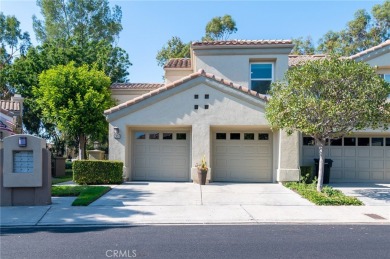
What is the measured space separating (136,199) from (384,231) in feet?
23.3

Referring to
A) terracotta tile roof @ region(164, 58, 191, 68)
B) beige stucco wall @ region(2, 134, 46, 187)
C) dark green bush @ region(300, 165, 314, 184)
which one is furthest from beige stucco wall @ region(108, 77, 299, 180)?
terracotta tile roof @ region(164, 58, 191, 68)

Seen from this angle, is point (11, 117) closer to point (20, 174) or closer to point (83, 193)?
point (83, 193)

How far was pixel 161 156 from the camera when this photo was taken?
1600 centimetres

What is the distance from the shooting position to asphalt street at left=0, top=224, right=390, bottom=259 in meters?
6.16

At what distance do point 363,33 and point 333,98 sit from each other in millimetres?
26006

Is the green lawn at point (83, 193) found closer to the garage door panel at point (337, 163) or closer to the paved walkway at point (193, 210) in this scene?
the paved walkway at point (193, 210)

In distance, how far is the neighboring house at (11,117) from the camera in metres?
19.0

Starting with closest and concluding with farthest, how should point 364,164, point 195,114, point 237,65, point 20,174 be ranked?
point 20,174
point 195,114
point 364,164
point 237,65

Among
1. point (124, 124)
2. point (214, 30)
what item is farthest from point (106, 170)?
point (214, 30)

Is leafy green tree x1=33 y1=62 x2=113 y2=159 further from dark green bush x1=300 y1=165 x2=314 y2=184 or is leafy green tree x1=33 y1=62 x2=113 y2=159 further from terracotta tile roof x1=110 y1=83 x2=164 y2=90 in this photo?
dark green bush x1=300 y1=165 x2=314 y2=184

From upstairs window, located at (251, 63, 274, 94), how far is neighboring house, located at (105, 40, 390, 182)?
0.16 feet

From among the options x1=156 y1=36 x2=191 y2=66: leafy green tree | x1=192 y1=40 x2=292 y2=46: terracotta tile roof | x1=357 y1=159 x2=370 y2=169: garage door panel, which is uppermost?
x1=156 y1=36 x2=191 y2=66: leafy green tree

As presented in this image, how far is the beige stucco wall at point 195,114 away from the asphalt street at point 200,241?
712cm

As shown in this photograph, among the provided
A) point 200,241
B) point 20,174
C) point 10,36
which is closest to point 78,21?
point 10,36
